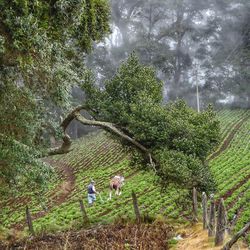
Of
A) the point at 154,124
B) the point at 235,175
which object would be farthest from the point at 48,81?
the point at 235,175

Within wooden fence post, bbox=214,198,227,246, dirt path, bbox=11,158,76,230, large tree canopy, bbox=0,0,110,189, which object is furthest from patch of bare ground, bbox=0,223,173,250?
dirt path, bbox=11,158,76,230

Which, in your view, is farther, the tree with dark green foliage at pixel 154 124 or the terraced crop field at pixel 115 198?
the terraced crop field at pixel 115 198

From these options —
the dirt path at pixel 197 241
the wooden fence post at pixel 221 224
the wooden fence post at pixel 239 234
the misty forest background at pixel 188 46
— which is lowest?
the dirt path at pixel 197 241

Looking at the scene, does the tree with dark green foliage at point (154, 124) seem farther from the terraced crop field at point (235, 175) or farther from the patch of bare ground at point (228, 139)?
the patch of bare ground at point (228, 139)

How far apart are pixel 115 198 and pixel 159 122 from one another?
820 cm

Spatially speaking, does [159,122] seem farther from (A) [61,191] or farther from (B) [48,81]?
(A) [61,191]

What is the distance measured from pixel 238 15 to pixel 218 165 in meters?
39.2

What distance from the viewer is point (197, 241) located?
38.0ft

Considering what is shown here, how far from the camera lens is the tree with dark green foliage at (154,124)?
48.1 feet

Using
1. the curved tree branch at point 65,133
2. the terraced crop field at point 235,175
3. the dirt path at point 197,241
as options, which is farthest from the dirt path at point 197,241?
the curved tree branch at point 65,133

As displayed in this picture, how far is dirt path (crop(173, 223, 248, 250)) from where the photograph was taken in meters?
10.4

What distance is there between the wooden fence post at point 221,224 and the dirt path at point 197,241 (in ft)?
0.76

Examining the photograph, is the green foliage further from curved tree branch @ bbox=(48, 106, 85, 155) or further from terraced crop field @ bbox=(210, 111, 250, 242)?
terraced crop field @ bbox=(210, 111, 250, 242)

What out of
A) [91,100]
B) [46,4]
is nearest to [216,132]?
[91,100]
